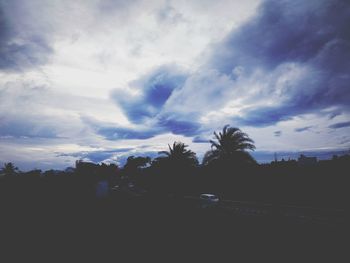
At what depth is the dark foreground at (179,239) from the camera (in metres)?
8.94

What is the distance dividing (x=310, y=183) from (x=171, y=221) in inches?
594

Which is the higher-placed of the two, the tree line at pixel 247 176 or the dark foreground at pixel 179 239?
the tree line at pixel 247 176

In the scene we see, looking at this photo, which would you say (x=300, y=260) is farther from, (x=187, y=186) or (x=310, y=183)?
(x=187, y=186)

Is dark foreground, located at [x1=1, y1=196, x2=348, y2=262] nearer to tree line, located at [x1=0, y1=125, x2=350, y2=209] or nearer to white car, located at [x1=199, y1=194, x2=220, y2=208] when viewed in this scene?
white car, located at [x1=199, y1=194, x2=220, y2=208]

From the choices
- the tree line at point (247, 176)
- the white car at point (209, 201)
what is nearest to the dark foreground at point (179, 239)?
the white car at point (209, 201)

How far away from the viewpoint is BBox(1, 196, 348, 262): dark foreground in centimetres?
894

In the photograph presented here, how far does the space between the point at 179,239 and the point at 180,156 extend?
628 inches

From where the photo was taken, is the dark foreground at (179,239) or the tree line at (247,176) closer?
the dark foreground at (179,239)

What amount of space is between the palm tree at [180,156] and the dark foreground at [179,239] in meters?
11.1

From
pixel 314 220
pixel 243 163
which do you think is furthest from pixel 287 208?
pixel 243 163

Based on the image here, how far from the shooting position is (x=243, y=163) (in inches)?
947

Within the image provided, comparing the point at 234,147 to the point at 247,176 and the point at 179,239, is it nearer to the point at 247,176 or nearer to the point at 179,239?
the point at 247,176

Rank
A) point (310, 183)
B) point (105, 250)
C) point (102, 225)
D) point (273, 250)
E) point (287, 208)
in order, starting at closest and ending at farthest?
point (273, 250) → point (105, 250) → point (102, 225) → point (287, 208) → point (310, 183)

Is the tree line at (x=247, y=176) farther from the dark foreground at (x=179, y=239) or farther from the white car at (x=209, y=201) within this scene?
the dark foreground at (x=179, y=239)
